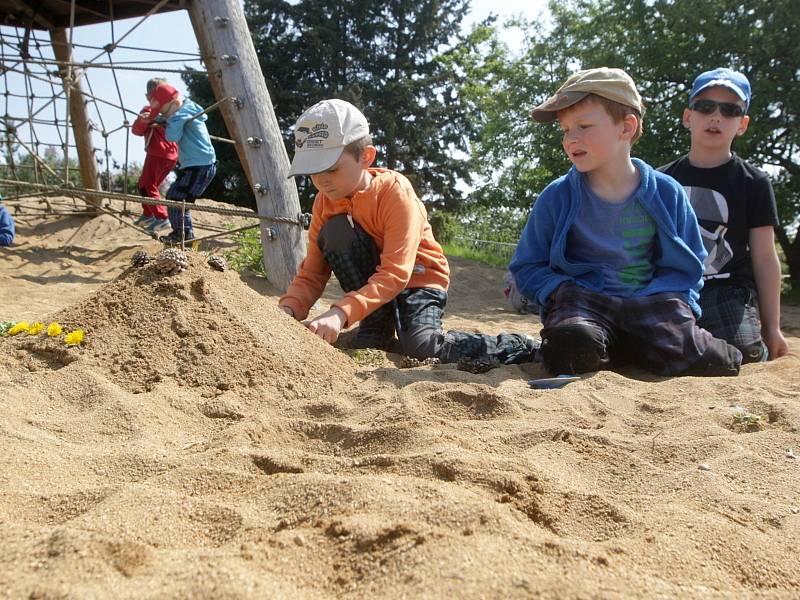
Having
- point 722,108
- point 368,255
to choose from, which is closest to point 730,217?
point 722,108

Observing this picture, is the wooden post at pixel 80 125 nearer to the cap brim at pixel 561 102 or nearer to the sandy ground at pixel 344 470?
the sandy ground at pixel 344 470

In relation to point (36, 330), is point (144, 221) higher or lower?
higher

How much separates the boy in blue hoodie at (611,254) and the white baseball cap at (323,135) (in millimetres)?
792

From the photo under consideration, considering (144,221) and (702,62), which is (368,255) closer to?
(144,221)

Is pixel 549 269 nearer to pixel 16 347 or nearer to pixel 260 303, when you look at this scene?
pixel 260 303

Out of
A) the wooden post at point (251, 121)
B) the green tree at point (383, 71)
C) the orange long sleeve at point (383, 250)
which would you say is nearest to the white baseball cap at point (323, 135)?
the orange long sleeve at point (383, 250)

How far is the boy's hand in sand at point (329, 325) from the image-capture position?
9.50ft

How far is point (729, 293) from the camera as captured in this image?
3469mm

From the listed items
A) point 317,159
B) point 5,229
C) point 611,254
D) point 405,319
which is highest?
point 317,159

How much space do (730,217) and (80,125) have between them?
6.08 m

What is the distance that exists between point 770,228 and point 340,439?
2.66 m

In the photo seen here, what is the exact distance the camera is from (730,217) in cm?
353

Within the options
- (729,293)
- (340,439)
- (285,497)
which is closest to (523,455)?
(340,439)

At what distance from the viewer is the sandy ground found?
1.14 m
